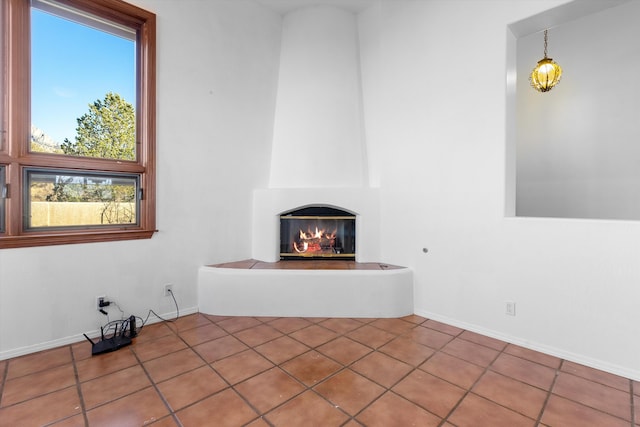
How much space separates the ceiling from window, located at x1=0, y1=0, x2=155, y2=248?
1.43 meters

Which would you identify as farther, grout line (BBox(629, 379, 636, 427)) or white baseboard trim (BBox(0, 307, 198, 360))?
white baseboard trim (BBox(0, 307, 198, 360))

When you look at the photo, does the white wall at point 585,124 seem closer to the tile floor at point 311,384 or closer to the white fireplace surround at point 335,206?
the white fireplace surround at point 335,206

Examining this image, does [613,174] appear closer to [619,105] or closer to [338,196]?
[619,105]

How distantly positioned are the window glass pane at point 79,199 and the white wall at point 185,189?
Answer: 219mm

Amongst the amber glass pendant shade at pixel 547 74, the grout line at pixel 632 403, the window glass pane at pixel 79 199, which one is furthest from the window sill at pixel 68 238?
the amber glass pendant shade at pixel 547 74

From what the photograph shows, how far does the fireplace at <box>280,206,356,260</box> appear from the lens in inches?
137

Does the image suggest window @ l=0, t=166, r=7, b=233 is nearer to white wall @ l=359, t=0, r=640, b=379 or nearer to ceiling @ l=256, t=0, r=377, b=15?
ceiling @ l=256, t=0, r=377, b=15

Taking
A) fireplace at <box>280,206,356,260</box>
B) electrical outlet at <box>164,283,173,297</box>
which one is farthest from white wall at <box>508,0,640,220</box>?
electrical outlet at <box>164,283,173,297</box>

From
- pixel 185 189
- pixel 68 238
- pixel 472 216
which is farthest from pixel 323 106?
pixel 68 238

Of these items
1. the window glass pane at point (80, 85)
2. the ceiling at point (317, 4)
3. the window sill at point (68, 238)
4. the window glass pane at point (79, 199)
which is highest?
the ceiling at point (317, 4)

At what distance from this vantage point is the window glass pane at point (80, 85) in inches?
89.5

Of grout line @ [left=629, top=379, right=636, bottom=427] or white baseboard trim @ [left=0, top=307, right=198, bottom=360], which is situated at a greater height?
white baseboard trim @ [left=0, top=307, right=198, bottom=360]

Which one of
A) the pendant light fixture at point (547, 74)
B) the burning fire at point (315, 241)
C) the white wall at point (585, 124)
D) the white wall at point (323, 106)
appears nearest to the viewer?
the pendant light fixture at point (547, 74)

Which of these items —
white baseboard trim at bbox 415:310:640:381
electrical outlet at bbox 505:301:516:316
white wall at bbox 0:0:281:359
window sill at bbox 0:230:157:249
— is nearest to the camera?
white baseboard trim at bbox 415:310:640:381
